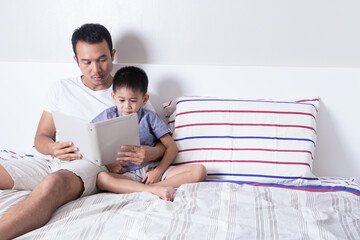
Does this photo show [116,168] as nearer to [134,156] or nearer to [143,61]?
[134,156]

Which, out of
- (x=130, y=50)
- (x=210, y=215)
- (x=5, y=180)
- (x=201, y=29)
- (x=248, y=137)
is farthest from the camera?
(x=130, y=50)

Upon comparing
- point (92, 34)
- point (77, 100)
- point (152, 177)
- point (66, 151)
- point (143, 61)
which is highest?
point (92, 34)

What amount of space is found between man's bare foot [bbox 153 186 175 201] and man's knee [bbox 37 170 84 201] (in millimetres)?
256

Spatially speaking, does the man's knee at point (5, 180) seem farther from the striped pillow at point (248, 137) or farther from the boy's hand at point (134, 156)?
the striped pillow at point (248, 137)

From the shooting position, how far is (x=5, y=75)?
6.30ft

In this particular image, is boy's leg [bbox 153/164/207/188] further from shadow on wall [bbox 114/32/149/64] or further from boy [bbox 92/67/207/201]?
shadow on wall [bbox 114/32/149/64]

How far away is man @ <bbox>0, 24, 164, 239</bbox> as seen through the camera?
1169mm

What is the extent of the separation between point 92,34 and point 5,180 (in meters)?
0.64

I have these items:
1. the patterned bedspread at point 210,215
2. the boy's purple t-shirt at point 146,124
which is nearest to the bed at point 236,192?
the patterned bedspread at point 210,215

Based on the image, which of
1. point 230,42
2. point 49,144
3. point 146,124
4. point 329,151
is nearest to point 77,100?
point 49,144

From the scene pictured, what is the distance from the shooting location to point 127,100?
1524 mm

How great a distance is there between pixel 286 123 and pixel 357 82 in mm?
374

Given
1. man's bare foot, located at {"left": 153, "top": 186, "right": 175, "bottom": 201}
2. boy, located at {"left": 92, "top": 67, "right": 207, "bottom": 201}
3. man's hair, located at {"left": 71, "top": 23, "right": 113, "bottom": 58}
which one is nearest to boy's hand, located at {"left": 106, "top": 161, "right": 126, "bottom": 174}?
boy, located at {"left": 92, "top": 67, "right": 207, "bottom": 201}

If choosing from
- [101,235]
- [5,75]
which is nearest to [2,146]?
[5,75]
